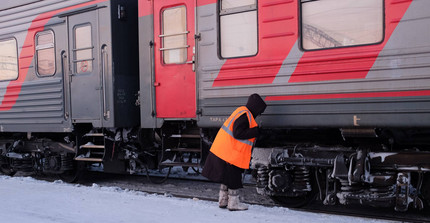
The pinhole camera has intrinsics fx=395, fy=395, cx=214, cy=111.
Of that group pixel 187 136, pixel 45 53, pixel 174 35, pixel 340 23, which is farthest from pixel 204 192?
pixel 45 53

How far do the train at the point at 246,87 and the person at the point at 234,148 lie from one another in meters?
0.33

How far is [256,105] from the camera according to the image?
4918 mm

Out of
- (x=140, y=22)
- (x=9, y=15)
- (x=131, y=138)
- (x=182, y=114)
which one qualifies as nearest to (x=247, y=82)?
(x=182, y=114)

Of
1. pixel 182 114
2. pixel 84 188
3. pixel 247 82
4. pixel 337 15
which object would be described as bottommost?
pixel 84 188

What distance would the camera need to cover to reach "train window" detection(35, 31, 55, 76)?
25.4ft

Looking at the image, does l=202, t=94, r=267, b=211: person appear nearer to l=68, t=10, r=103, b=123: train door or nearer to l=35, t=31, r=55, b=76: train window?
l=68, t=10, r=103, b=123: train door

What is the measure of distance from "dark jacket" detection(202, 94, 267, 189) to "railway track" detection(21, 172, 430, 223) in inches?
36.9

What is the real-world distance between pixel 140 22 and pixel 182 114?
1756 mm

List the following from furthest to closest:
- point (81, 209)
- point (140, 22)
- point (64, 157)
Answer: point (64, 157) < point (140, 22) < point (81, 209)

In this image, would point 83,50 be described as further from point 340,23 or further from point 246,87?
point 340,23

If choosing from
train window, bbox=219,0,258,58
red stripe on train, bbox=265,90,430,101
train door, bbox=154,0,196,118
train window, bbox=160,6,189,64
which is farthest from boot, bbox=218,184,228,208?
train window, bbox=160,6,189,64

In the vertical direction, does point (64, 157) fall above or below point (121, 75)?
below

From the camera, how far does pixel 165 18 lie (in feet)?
20.6

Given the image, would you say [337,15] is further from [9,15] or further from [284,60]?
[9,15]
